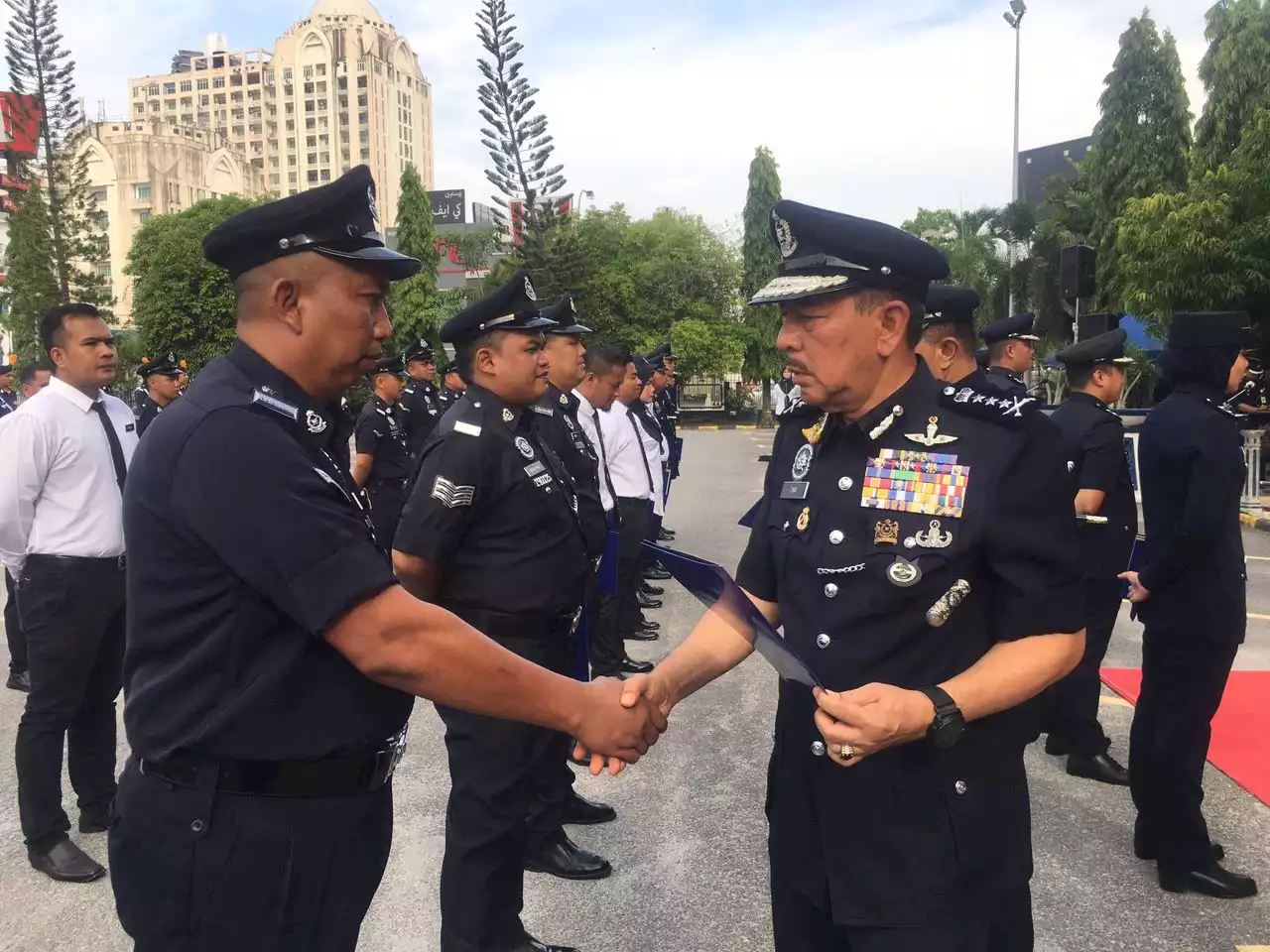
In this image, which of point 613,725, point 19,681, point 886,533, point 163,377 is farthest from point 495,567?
point 163,377

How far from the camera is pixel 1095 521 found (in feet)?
13.4

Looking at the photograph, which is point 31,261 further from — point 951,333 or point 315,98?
point 315,98

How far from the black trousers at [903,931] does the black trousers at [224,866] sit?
91 cm

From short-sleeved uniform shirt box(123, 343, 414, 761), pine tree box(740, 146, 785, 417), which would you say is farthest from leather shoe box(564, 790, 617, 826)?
pine tree box(740, 146, 785, 417)

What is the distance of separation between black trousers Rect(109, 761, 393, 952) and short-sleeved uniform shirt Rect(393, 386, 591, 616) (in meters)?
1.39

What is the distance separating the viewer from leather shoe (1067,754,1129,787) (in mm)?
4414

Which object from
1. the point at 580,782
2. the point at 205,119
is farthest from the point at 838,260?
the point at 205,119

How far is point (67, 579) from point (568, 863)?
230cm

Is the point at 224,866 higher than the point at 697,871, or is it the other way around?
the point at 224,866

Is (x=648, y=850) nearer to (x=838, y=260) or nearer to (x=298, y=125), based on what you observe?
(x=838, y=260)

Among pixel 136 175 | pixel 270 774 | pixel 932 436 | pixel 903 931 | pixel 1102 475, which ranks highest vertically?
pixel 136 175

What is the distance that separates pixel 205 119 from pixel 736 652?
143m

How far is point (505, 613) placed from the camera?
10.5 ft

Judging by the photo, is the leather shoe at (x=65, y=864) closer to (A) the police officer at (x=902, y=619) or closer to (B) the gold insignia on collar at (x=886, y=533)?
(A) the police officer at (x=902, y=619)
